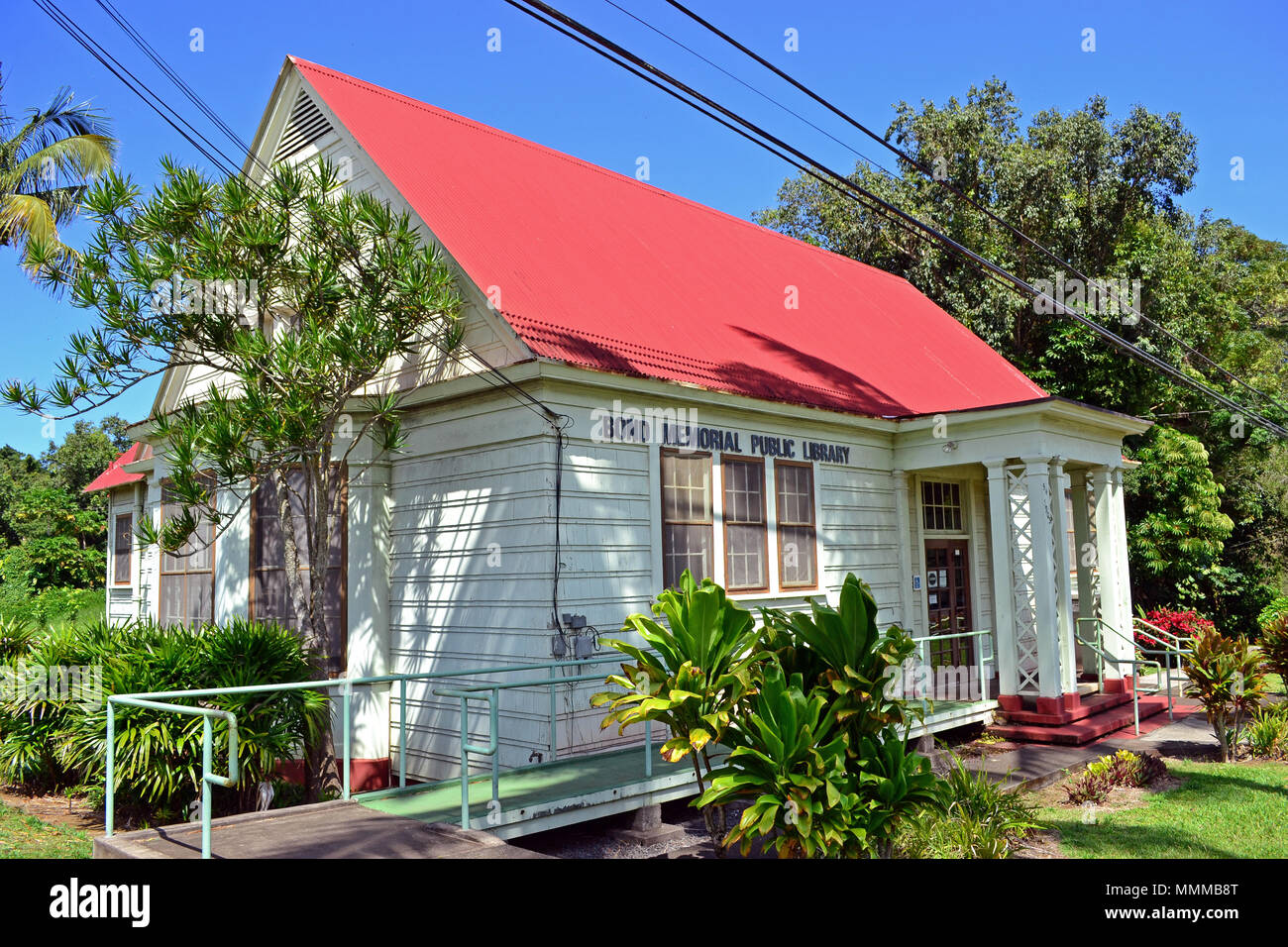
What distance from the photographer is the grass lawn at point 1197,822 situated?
8617 millimetres

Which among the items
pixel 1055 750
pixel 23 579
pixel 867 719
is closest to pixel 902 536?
pixel 1055 750

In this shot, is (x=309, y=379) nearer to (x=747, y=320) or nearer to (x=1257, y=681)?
(x=747, y=320)

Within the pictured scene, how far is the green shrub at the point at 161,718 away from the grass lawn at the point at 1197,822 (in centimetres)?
729

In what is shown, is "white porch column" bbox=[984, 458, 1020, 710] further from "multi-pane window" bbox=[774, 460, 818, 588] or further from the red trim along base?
the red trim along base

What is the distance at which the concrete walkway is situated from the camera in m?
11.3

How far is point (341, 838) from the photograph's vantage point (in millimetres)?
6820

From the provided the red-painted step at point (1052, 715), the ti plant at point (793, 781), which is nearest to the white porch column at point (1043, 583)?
the red-painted step at point (1052, 715)

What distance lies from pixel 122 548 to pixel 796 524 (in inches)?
650

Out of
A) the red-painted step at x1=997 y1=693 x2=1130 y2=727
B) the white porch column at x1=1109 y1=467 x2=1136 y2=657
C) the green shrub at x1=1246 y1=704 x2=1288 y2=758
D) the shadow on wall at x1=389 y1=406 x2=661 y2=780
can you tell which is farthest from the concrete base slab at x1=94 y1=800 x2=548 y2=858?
the white porch column at x1=1109 y1=467 x2=1136 y2=657

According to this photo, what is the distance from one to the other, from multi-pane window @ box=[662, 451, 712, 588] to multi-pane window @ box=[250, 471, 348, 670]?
400cm

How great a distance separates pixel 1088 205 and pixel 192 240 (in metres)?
25.0

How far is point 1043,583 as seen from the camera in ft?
44.4

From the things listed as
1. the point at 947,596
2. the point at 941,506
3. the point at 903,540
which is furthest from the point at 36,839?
the point at 941,506

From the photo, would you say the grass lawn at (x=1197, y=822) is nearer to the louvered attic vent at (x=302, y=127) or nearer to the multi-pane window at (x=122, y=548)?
the louvered attic vent at (x=302, y=127)
